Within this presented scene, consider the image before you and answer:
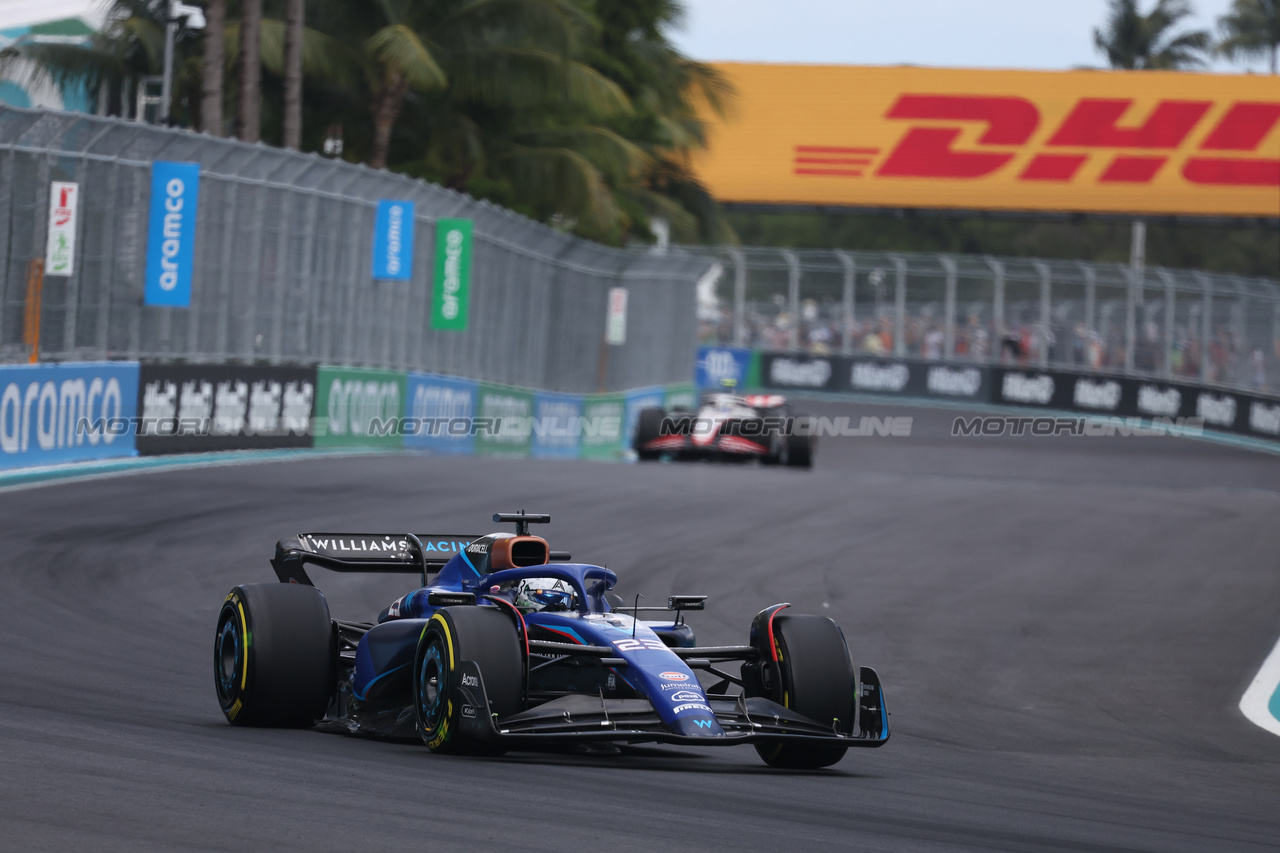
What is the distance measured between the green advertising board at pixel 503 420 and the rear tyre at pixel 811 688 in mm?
17415

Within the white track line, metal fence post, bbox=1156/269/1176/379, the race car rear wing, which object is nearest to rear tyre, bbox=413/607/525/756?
the race car rear wing

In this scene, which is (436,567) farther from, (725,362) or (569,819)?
(725,362)

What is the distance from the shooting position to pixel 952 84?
46250 mm

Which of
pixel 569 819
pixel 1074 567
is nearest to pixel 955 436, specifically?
pixel 1074 567

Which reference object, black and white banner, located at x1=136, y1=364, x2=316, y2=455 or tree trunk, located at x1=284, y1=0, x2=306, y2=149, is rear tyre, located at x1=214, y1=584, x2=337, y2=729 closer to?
black and white banner, located at x1=136, y1=364, x2=316, y2=455

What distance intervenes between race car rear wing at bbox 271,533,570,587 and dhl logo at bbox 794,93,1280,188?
39.0 m

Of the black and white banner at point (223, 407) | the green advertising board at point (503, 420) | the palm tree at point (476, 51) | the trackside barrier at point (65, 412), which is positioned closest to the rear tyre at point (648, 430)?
the green advertising board at point (503, 420)

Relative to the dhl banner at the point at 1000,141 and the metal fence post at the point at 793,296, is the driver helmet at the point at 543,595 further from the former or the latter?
the dhl banner at the point at 1000,141

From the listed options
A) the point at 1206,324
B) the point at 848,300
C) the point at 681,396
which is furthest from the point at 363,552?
→ the point at 848,300

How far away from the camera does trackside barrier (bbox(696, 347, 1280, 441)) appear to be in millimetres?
37719

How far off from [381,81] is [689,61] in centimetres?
1511

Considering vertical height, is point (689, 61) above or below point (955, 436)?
above

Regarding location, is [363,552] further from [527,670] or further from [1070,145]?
[1070,145]

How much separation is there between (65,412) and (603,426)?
50.9 ft
